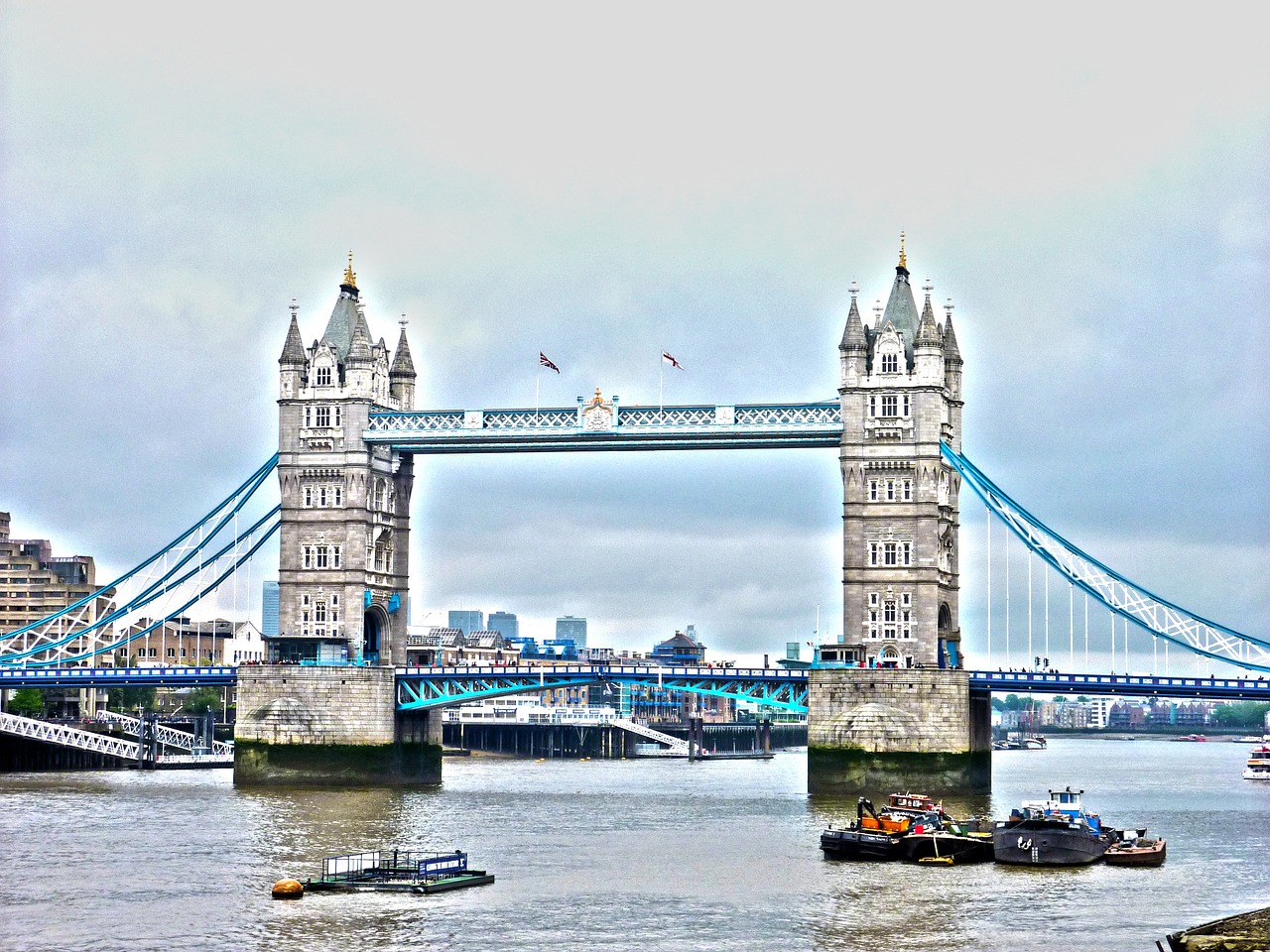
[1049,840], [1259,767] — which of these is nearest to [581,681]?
[1049,840]

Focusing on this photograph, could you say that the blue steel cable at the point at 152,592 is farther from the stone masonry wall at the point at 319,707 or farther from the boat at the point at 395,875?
the boat at the point at 395,875

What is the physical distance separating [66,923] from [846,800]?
54786 mm

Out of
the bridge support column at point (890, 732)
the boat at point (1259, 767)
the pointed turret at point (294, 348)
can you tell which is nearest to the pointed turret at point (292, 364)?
the pointed turret at point (294, 348)

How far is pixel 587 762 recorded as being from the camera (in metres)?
192

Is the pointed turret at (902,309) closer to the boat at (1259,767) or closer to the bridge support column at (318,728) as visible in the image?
the bridge support column at (318,728)

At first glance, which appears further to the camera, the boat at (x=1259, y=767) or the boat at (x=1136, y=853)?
the boat at (x=1259, y=767)

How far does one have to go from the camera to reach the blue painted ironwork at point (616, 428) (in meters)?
121

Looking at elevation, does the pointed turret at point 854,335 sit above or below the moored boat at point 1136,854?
above

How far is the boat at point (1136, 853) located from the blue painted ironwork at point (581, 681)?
3922 centimetres

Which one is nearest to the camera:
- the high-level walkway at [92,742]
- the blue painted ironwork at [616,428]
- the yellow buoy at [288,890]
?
the yellow buoy at [288,890]

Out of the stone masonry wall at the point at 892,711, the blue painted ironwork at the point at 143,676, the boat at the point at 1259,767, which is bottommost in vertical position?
the boat at the point at 1259,767

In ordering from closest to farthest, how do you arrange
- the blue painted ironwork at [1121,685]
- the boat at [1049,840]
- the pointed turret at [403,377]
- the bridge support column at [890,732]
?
the boat at [1049,840]
the bridge support column at [890,732]
the blue painted ironwork at [1121,685]
the pointed turret at [403,377]

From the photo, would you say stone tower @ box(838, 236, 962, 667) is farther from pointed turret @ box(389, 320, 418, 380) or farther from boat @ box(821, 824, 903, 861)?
boat @ box(821, 824, 903, 861)

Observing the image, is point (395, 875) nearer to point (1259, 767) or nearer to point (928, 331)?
point (928, 331)
